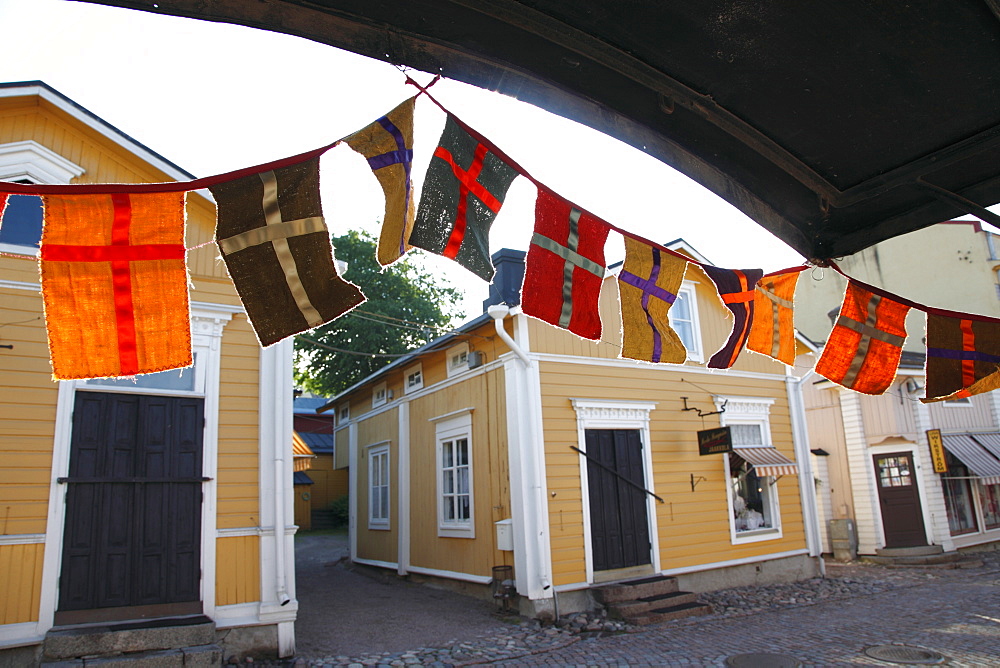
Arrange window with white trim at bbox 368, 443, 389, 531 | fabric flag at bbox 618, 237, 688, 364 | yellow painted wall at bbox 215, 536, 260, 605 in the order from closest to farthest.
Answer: fabric flag at bbox 618, 237, 688, 364 → yellow painted wall at bbox 215, 536, 260, 605 → window with white trim at bbox 368, 443, 389, 531

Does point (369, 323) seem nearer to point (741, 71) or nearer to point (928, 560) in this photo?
point (928, 560)

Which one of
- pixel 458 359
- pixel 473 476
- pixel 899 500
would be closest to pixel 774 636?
pixel 473 476

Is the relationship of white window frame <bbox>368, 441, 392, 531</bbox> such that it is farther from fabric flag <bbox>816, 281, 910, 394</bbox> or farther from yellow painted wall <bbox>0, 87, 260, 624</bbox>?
fabric flag <bbox>816, 281, 910, 394</bbox>

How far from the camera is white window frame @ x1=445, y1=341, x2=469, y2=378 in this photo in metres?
11.1

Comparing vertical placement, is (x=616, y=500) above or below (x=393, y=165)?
below

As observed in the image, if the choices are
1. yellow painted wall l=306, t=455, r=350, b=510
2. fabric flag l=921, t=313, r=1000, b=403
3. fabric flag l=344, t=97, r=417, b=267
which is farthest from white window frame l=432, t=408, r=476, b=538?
yellow painted wall l=306, t=455, r=350, b=510

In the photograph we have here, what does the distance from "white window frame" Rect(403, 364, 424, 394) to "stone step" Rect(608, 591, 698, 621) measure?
18.1 feet

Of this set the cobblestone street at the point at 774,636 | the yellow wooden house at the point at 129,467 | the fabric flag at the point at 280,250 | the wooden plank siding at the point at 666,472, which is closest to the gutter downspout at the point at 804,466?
the wooden plank siding at the point at 666,472

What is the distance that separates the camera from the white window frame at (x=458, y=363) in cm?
1114

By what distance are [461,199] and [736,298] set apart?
219 centimetres

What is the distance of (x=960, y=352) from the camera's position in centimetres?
421

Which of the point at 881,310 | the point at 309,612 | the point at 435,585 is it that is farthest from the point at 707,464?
the point at 881,310

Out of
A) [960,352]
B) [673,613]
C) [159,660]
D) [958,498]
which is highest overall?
[960,352]

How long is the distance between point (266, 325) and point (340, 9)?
1239 millimetres
